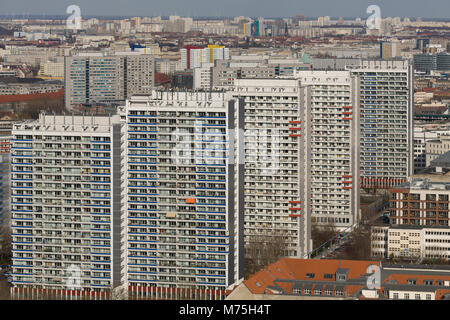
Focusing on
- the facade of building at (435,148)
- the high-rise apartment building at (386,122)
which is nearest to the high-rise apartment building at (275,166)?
the high-rise apartment building at (386,122)

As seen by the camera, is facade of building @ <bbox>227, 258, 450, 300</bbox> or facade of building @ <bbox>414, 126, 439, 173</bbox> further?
facade of building @ <bbox>414, 126, 439, 173</bbox>

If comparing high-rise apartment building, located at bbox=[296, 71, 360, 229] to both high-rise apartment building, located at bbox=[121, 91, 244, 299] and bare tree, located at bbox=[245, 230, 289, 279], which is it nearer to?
bare tree, located at bbox=[245, 230, 289, 279]

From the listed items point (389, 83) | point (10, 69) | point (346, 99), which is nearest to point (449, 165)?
point (346, 99)

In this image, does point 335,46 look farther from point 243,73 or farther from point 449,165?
point 449,165

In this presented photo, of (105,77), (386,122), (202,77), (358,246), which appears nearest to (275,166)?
(358,246)

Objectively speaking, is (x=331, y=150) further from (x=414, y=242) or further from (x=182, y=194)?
(x=182, y=194)

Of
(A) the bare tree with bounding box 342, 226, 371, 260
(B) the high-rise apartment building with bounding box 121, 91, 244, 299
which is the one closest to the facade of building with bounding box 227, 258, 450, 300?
(B) the high-rise apartment building with bounding box 121, 91, 244, 299
